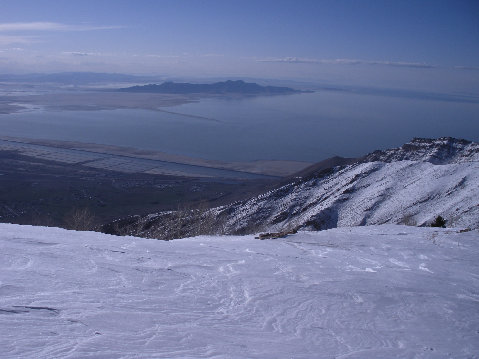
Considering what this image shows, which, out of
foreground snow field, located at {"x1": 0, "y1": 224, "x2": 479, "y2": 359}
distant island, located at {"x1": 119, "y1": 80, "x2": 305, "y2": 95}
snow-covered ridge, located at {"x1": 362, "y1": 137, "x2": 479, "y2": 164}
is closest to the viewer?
foreground snow field, located at {"x1": 0, "y1": 224, "x2": 479, "y2": 359}

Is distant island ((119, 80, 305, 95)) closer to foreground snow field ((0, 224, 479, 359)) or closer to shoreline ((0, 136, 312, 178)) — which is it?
shoreline ((0, 136, 312, 178))

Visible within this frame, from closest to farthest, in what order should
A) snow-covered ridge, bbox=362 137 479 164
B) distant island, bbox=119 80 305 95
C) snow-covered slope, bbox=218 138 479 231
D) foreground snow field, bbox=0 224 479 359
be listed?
foreground snow field, bbox=0 224 479 359 → snow-covered slope, bbox=218 138 479 231 → snow-covered ridge, bbox=362 137 479 164 → distant island, bbox=119 80 305 95

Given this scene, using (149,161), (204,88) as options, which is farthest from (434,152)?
(204,88)

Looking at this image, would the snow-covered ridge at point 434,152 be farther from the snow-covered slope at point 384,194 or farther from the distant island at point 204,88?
the distant island at point 204,88

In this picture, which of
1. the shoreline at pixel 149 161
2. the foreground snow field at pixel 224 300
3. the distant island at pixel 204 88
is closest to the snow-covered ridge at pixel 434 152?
the shoreline at pixel 149 161

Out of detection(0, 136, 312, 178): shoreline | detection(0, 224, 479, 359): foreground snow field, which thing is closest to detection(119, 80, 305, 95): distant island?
detection(0, 136, 312, 178): shoreline

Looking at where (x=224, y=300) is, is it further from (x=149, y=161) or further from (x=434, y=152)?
(x=149, y=161)
